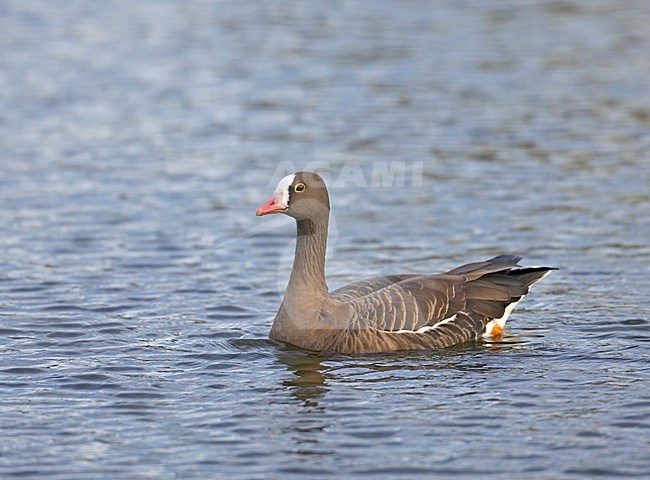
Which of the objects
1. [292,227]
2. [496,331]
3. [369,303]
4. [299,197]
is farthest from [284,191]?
[292,227]

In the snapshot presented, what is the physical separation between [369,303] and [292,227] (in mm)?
5546

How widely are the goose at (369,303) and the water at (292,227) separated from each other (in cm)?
26

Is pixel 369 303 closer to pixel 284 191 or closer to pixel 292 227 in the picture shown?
pixel 284 191

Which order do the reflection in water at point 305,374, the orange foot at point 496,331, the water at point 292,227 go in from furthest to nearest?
the orange foot at point 496,331
the reflection in water at point 305,374
the water at point 292,227

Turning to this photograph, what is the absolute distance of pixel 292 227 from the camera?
58.6 feet

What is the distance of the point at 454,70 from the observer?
88.0ft

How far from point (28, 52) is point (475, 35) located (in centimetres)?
1073

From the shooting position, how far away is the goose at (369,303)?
12.2m

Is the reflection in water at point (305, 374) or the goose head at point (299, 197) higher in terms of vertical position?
the goose head at point (299, 197)

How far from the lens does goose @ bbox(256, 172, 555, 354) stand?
12.2 m

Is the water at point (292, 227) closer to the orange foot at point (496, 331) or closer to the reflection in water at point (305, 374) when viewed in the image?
the reflection in water at point (305, 374)

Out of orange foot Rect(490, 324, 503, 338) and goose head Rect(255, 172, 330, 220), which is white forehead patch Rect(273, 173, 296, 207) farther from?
orange foot Rect(490, 324, 503, 338)

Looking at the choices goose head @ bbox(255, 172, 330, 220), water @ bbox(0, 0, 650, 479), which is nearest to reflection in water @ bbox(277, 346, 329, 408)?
water @ bbox(0, 0, 650, 479)

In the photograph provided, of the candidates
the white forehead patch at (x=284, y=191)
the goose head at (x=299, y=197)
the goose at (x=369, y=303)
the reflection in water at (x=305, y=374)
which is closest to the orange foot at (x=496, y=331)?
the goose at (x=369, y=303)
